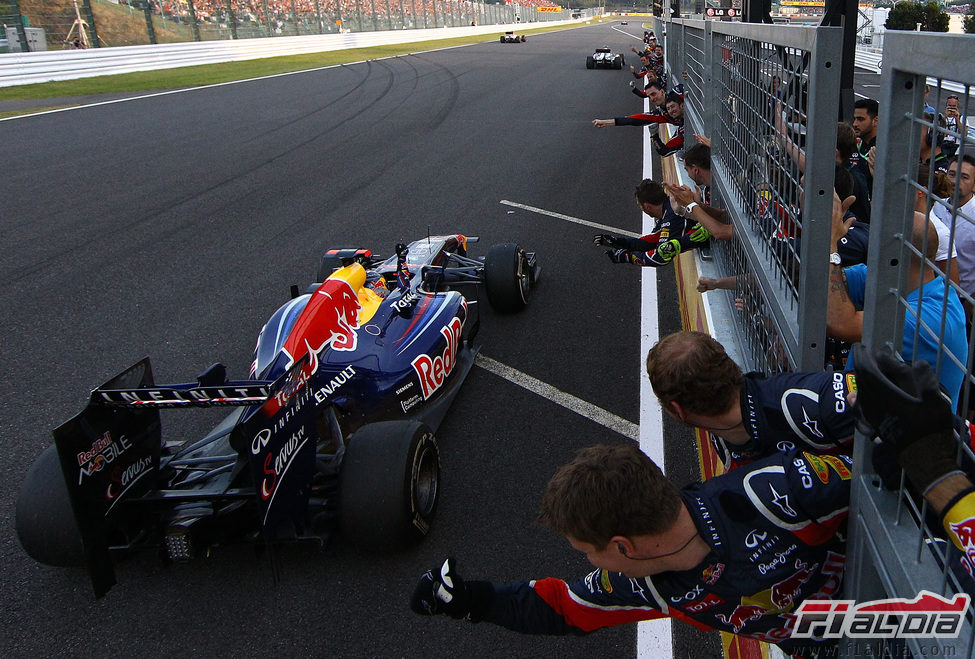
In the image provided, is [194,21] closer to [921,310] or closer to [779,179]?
[779,179]

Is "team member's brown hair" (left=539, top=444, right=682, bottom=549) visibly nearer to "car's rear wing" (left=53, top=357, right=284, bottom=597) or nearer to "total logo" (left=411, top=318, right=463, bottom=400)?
"car's rear wing" (left=53, top=357, right=284, bottom=597)

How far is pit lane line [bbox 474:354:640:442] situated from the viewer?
489 cm

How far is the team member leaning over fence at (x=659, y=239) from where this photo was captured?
5.67 m

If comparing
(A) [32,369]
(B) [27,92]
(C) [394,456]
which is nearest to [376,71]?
(B) [27,92]

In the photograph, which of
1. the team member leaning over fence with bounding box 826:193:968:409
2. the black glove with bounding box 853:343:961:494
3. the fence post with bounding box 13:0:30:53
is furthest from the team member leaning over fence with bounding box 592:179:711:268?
the fence post with bounding box 13:0:30:53

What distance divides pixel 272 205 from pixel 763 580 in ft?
31.3

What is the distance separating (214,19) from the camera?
31.5m

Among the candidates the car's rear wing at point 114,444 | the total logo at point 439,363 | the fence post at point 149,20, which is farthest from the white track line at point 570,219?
the fence post at point 149,20

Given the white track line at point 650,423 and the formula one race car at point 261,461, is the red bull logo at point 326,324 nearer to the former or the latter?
the formula one race car at point 261,461

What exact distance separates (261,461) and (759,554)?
205 cm

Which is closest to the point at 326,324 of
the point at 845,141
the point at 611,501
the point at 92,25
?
the point at 845,141

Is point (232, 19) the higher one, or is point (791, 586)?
point (232, 19)

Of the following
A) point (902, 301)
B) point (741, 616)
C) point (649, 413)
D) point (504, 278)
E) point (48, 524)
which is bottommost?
point (649, 413)

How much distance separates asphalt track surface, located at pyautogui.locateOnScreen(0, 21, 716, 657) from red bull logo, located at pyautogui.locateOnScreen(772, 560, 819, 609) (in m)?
1.30
